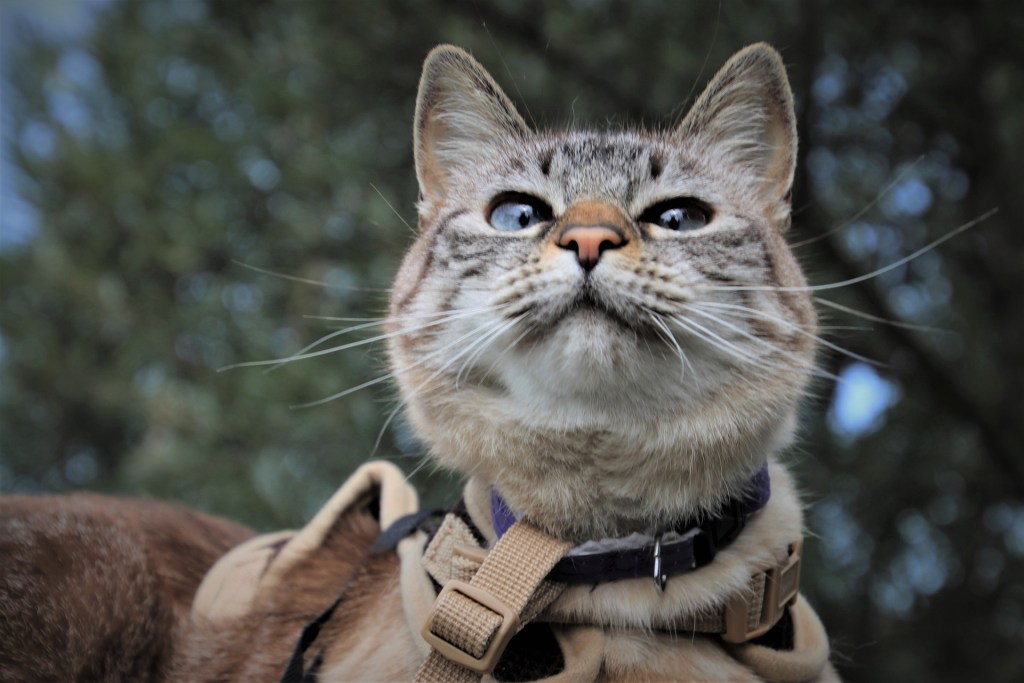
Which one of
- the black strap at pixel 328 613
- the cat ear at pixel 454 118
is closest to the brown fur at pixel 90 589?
the black strap at pixel 328 613

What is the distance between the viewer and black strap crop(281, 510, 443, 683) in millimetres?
1560

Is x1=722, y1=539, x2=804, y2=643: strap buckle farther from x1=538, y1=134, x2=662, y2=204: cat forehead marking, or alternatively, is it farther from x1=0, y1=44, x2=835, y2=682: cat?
x1=538, y1=134, x2=662, y2=204: cat forehead marking

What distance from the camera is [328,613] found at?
66.7 inches

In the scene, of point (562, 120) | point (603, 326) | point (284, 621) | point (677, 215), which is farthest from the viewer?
point (562, 120)

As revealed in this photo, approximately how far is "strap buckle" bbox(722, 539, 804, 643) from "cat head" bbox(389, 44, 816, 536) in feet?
0.55

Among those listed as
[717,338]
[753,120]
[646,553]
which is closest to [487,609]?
[646,553]

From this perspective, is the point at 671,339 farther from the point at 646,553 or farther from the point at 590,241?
the point at 646,553

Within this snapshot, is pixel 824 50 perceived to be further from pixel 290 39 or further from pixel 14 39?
pixel 14 39

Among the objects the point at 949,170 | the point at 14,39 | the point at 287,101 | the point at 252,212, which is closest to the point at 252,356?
the point at 252,212

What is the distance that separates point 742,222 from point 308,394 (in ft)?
7.18

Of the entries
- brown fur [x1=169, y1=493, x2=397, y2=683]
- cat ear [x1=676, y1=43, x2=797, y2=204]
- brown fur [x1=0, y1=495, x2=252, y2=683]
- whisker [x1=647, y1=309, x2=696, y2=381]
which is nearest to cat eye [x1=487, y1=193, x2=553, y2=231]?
whisker [x1=647, y1=309, x2=696, y2=381]

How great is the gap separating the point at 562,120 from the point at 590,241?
0.90 m

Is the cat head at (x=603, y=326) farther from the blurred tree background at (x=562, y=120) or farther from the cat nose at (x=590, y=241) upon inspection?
the blurred tree background at (x=562, y=120)

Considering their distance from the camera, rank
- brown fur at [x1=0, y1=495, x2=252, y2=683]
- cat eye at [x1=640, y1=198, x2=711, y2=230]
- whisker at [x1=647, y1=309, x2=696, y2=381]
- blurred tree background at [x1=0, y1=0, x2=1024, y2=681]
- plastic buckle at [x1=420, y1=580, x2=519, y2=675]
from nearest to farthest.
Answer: plastic buckle at [x1=420, y1=580, x2=519, y2=675] → whisker at [x1=647, y1=309, x2=696, y2=381] → cat eye at [x1=640, y1=198, x2=711, y2=230] → brown fur at [x1=0, y1=495, x2=252, y2=683] → blurred tree background at [x1=0, y1=0, x2=1024, y2=681]
